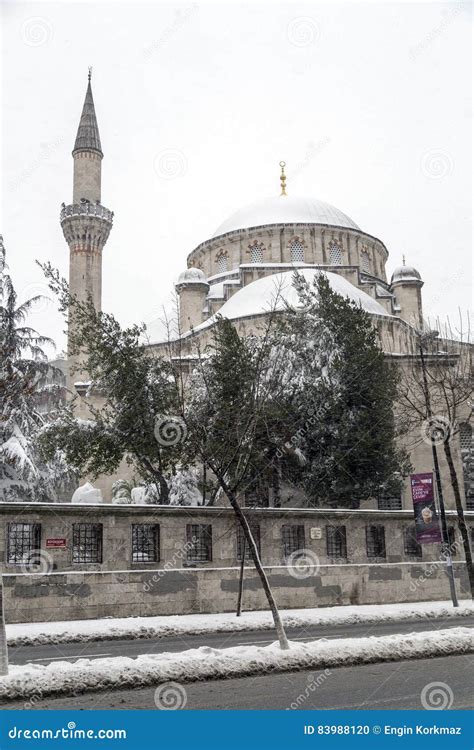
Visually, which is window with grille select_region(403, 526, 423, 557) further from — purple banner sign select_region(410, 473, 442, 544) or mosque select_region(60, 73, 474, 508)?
mosque select_region(60, 73, 474, 508)

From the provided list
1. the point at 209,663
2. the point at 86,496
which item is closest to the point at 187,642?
the point at 209,663

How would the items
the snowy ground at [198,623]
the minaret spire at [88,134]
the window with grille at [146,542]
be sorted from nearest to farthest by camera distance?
the snowy ground at [198,623] < the window with grille at [146,542] < the minaret spire at [88,134]

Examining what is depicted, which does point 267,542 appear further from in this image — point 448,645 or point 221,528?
point 448,645

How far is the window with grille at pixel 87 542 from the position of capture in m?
16.3

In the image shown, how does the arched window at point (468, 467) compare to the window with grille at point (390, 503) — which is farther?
the arched window at point (468, 467)

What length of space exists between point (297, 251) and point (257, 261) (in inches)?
100

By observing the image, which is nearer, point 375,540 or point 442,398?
point 375,540

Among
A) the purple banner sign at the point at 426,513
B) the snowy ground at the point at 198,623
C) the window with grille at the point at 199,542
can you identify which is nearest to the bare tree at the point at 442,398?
the purple banner sign at the point at 426,513

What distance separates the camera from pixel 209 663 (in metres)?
8.67

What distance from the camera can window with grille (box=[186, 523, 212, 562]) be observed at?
17859 millimetres

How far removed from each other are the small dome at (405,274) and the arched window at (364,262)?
2.07 metres

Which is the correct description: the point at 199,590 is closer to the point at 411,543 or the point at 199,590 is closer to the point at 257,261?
the point at 411,543

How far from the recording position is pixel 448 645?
35.1 feet

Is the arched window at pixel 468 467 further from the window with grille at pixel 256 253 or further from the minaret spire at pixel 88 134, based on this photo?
the minaret spire at pixel 88 134
